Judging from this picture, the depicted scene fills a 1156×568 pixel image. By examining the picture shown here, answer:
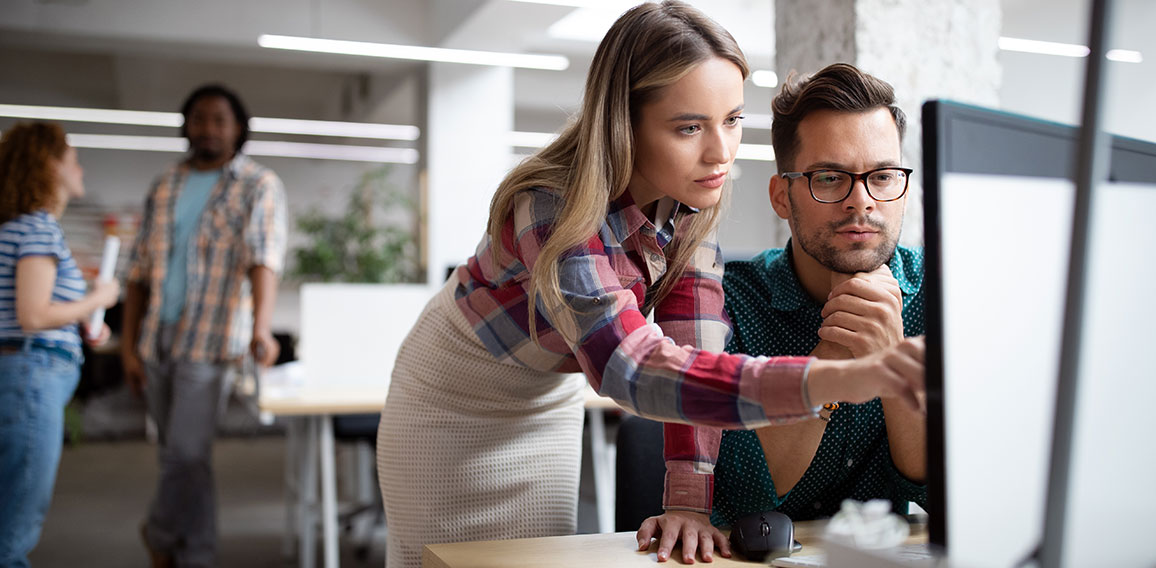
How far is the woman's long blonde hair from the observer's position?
39.7 inches

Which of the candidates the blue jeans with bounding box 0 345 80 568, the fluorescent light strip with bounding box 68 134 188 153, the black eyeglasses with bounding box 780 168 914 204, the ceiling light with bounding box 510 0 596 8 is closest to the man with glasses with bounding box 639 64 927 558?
the black eyeglasses with bounding box 780 168 914 204

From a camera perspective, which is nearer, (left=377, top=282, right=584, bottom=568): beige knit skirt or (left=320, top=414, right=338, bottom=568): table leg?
(left=377, top=282, right=584, bottom=568): beige knit skirt

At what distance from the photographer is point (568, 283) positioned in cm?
96

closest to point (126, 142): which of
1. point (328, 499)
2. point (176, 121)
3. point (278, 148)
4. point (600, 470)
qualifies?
point (176, 121)

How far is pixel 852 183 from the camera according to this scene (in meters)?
1.20

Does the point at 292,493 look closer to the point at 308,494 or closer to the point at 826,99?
the point at 308,494

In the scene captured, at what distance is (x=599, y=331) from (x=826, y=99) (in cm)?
54

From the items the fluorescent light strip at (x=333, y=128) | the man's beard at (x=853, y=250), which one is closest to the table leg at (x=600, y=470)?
the man's beard at (x=853, y=250)

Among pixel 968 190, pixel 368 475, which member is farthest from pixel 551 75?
pixel 968 190

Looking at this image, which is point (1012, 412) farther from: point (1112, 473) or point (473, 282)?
point (473, 282)

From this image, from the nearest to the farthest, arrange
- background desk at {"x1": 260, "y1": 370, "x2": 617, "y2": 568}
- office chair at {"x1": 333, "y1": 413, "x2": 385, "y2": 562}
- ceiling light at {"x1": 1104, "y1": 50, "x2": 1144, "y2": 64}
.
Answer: ceiling light at {"x1": 1104, "y1": 50, "x2": 1144, "y2": 64} < background desk at {"x1": 260, "y1": 370, "x2": 617, "y2": 568} < office chair at {"x1": 333, "y1": 413, "x2": 385, "y2": 562}

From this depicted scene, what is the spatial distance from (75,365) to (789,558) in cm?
246

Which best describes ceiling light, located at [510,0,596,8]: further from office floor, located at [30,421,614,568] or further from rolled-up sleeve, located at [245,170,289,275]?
rolled-up sleeve, located at [245,170,289,275]

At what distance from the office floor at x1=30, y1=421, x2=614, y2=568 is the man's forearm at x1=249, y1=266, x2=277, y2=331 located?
47.7 inches
